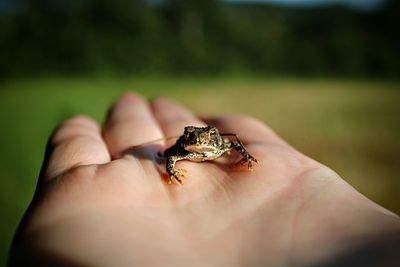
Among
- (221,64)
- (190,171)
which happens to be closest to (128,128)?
(190,171)

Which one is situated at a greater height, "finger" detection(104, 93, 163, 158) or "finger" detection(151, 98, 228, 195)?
"finger" detection(104, 93, 163, 158)

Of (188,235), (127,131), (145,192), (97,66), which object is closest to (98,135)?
(127,131)

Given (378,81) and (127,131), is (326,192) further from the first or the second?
(378,81)

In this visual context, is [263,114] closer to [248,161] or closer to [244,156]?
[244,156]

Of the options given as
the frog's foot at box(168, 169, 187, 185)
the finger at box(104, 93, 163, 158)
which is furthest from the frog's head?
the finger at box(104, 93, 163, 158)

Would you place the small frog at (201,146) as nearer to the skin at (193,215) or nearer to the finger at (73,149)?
the skin at (193,215)

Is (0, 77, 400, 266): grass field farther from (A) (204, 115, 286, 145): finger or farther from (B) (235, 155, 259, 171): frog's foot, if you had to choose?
(B) (235, 155, 259, 171): frog's foot

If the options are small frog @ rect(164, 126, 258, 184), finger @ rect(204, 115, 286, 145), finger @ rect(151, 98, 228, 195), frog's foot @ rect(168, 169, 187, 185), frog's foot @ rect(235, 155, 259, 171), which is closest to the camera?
finger @ rect(151, 98, 228, 195)
